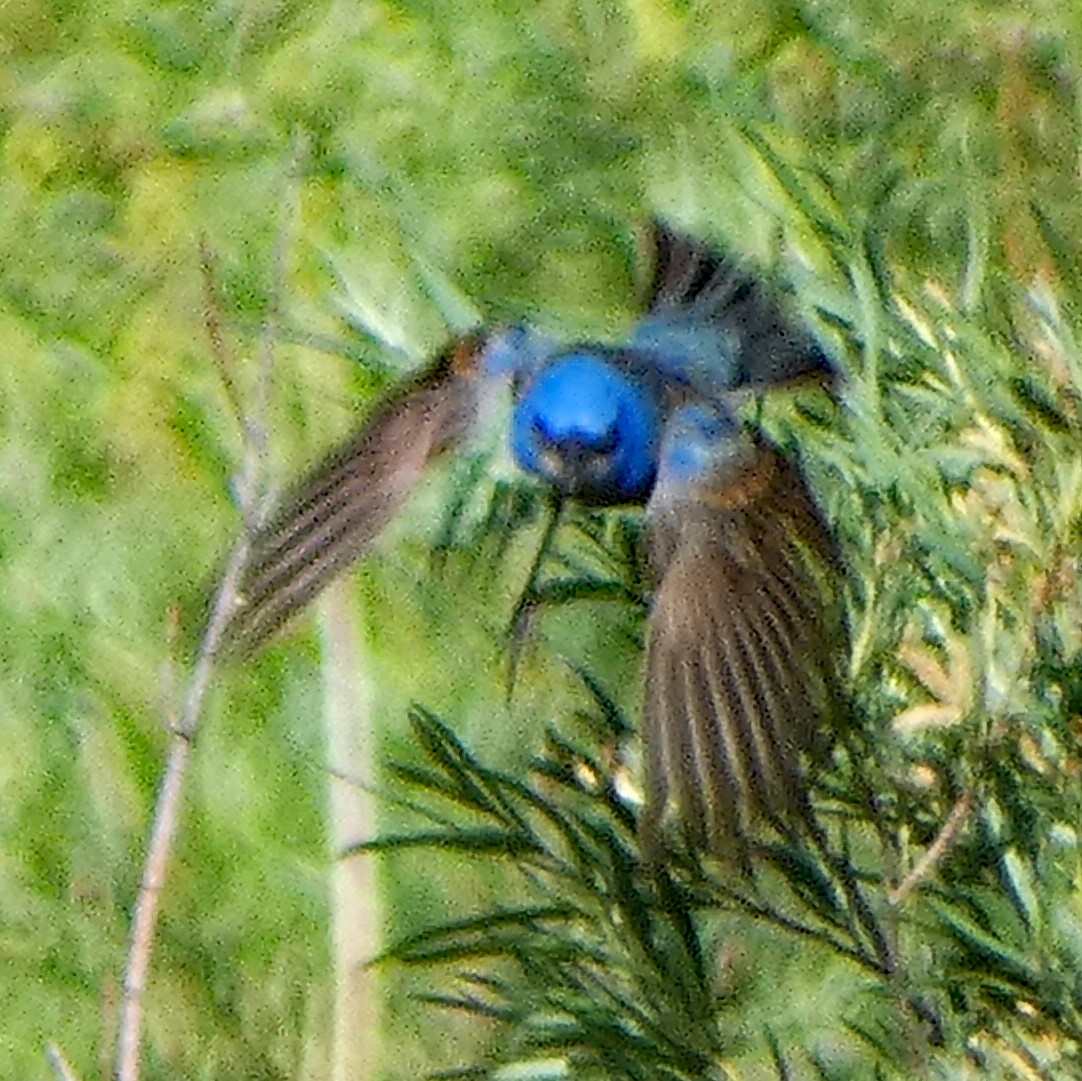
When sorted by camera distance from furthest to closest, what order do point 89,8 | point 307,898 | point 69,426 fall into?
point 89,8 → point 69,426 → point 307,898

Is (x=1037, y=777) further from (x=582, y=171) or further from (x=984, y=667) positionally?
(x=582, y=171)

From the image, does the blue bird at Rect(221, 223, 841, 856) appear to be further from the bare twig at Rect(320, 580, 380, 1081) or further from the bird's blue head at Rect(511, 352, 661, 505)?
the bare twig at Rect(320, 580, 380, 1081)

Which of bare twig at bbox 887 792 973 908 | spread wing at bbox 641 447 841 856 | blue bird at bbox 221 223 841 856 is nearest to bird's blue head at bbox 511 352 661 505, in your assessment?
blue bird at bbox 221 223 841 856

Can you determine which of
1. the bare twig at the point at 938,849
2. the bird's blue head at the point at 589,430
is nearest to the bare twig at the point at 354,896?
the bird's blue head at the point at 589,430

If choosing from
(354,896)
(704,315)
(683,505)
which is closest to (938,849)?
(683,505)

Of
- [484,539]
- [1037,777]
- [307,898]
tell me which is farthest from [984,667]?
[307,898]

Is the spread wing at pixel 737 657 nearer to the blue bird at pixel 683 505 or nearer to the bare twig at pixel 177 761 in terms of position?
the blue bird at pixel 683 505
